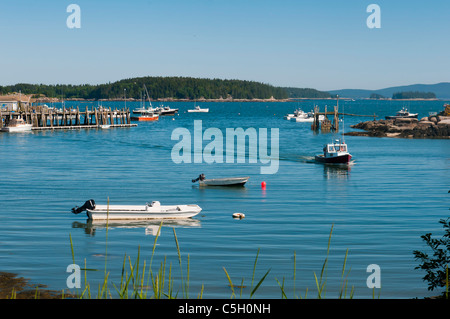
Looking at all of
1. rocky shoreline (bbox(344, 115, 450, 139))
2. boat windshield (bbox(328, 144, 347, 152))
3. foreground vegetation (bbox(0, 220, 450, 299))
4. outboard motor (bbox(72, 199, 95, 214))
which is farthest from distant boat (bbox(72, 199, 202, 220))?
rocky shoreline (bbox(344, 115, 450, 139))

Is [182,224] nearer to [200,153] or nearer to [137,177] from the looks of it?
[137,177]

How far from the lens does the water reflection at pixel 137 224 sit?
30297mm

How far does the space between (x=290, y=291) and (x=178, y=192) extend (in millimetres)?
25592

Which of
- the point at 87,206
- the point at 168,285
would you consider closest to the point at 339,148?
the point at 87,206

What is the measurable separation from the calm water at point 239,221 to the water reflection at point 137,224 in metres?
0.16

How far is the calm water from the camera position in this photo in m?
22.2

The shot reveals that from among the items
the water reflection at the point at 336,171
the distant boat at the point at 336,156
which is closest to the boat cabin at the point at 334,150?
the distant boat at the point at 336,156

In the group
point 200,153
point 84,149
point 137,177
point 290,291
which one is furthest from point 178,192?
point 84,149

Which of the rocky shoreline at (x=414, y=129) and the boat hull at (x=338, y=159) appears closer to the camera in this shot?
the boat hull at (x=338, y=159)

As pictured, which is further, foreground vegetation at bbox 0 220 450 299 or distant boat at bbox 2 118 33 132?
distant boat at bbox 2 118 33 132

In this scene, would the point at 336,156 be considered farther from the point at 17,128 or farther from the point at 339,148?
the point at 17,128

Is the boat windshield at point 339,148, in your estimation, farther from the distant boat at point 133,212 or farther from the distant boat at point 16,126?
the distant boat at point 16,126

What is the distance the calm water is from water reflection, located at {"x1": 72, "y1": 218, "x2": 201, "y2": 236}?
6.4 inches

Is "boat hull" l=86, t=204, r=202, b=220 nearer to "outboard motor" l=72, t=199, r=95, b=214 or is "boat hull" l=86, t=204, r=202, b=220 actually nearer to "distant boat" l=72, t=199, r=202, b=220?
"distant boat" l=72, t=199, r=202, b=220
